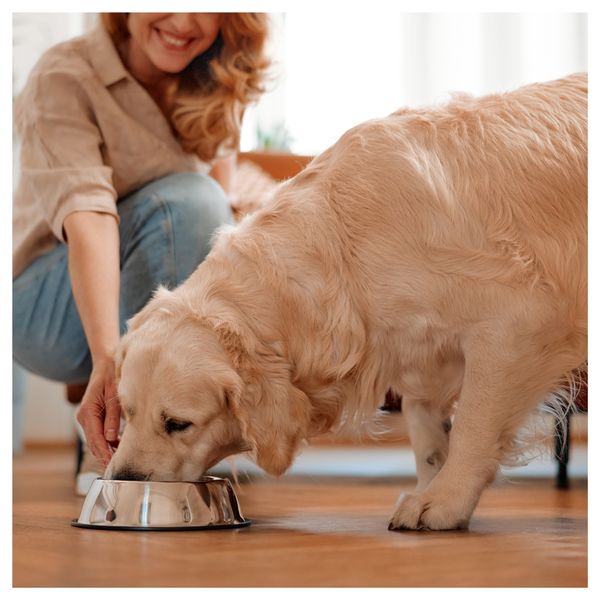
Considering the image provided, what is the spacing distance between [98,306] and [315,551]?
87 centimetres

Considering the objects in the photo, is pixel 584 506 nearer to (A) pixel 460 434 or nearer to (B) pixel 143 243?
(A) pixel 460 434

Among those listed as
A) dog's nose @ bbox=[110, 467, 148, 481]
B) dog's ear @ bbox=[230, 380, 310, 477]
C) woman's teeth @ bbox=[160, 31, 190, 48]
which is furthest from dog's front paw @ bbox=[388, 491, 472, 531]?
woman's teeth @ bbox=[160, 31, 190, 48]

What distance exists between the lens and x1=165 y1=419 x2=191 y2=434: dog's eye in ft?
5.38

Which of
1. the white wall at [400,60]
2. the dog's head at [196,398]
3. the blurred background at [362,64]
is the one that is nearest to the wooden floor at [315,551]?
the dog's head at [196,398]

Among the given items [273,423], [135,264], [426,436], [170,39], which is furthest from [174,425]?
[170,39]

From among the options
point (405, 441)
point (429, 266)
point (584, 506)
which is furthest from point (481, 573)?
point (405, 441)

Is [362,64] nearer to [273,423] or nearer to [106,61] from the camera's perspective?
[106,61]

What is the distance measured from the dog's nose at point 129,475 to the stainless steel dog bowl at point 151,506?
0.08 feet

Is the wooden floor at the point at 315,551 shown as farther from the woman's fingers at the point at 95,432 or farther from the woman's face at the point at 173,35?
the woman's face at the point at 173,35

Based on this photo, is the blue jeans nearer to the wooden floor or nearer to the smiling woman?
the smiling woman

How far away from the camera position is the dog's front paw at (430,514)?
5.36ft

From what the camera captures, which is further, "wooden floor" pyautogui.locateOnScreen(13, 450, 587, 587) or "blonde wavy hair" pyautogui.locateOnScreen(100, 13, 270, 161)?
"blonde wavy hair" pyautogui.locateOnScreen(100, 13, 270, 161)

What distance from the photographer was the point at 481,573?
1176 millimetres

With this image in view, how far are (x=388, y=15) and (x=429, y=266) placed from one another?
162 inches
